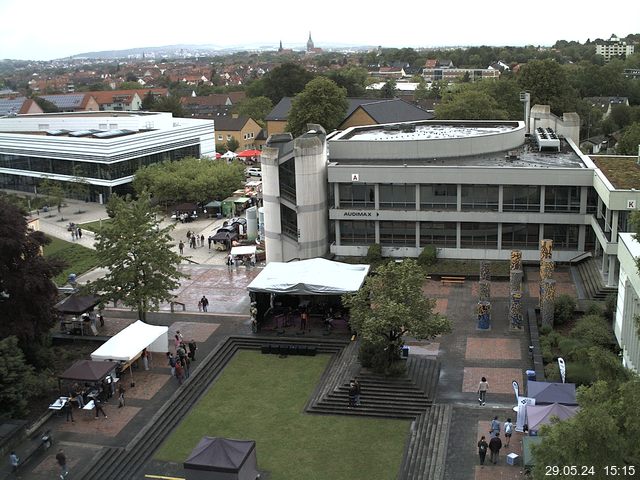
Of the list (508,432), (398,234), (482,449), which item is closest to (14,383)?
(482,449)

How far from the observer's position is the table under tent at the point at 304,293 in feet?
116

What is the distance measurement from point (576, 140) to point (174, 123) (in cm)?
5242

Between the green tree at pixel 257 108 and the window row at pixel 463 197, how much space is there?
234 feet

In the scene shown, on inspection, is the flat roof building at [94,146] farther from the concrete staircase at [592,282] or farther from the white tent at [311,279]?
the concrete staircase at [592,282]

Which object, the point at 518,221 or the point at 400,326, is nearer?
the point at 400,326

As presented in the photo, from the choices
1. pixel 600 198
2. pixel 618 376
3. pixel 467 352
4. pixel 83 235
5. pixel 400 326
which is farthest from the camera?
pixel 83 235

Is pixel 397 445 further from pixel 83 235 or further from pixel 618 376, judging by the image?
pixel 83 235

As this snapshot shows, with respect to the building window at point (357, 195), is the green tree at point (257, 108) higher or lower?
higher

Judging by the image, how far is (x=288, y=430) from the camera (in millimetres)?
27625

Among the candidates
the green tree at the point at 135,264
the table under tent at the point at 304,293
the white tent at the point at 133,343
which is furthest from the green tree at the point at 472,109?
the white tent at the point at 133,343

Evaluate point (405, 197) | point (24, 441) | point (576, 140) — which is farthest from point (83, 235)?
point (576, 140)

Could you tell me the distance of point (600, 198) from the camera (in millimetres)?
41219

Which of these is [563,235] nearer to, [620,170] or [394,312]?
[620,170]

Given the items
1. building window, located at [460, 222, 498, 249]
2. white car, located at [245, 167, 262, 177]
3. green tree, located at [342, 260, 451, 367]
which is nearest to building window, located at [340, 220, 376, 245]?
building window, located at [460, 222, 498, 249]
